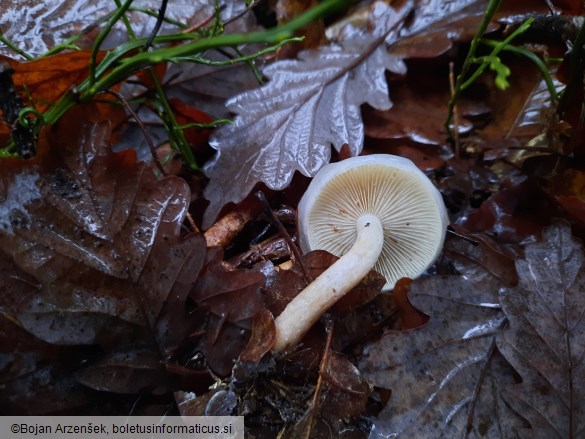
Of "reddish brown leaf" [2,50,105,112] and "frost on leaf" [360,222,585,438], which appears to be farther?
"reddish brown leaf" [2,50,105,112]

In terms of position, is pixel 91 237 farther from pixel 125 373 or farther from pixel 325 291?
pixel 325 291

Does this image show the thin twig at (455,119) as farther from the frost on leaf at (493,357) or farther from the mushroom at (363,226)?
the frost on leaf at (493,357)

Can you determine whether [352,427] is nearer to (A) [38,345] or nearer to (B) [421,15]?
(A) [38,345]

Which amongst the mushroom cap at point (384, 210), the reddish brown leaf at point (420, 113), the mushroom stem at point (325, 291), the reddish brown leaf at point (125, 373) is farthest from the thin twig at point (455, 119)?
the reddish brown leaf at point (125, 373)

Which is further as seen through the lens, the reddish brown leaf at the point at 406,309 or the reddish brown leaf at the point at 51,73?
the reddish brown leaf at the point at 51,73

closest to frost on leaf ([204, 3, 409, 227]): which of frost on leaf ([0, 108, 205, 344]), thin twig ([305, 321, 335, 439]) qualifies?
frost on leaf ([0, 108, 205, 344])

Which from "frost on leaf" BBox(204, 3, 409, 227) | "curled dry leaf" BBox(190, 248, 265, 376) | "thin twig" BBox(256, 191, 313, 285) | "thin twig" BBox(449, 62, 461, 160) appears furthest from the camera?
"thin twig" BBox(449, 62, 461, 160)

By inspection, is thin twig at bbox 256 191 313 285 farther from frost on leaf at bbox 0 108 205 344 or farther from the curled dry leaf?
frost on leaf at bbox 0 108 205 344
